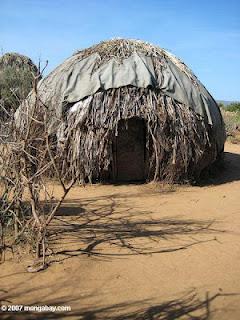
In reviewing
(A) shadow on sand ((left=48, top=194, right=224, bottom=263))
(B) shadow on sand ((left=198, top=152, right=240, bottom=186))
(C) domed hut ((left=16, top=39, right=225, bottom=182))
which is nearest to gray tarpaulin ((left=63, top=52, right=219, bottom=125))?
(C) domed hut ((left=16, top=39, right=225, bottom=182))

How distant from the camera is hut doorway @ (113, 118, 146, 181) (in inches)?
368

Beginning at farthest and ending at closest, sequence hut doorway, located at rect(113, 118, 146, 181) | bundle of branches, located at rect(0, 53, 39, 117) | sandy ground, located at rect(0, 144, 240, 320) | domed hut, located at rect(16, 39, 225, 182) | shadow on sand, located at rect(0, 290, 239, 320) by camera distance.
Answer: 1. bundle of branches, located at rect(0, 53, 39, 117)
2. hut doorway, located at rect(113, 118, 146, 181)
3. domed hut, located at rect(16, 39, 225, 182)
4. sandy ground, located at rect(0, 144, 240, 320)
5. shadow on sand, located at rect(0, 290, 239, 320)

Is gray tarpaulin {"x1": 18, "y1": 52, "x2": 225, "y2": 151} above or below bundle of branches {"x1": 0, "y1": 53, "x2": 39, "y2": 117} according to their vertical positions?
below

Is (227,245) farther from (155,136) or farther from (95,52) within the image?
(95,52)

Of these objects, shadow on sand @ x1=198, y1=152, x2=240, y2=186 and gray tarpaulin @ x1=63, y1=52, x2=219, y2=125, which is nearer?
gray tarpaulin @ x1=63, y1=52, x2=219, y2=125

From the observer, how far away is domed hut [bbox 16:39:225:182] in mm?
8875

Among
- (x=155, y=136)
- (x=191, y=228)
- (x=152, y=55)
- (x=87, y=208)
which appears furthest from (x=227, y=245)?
(x=152, y=55)

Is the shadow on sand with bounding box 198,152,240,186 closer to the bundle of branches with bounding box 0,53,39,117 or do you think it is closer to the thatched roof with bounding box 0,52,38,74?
the bundle of branches with bounding box 0,53,39,117

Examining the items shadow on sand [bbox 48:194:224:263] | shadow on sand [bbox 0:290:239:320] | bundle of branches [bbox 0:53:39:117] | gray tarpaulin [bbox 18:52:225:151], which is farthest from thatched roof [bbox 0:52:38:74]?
shadow on sand [bbox 0:290:239:320]

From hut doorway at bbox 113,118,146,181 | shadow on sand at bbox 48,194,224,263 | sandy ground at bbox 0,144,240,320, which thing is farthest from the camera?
hut doorway at bbox 113,118,146,181

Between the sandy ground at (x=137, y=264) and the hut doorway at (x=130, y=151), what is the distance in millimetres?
1672

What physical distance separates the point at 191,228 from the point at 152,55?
4.62m

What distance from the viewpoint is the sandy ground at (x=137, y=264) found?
412 centimetres

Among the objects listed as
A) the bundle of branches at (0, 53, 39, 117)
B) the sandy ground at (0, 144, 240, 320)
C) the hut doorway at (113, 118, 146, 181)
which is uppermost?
the bundle of branches at (0, 53, 39, 117)
